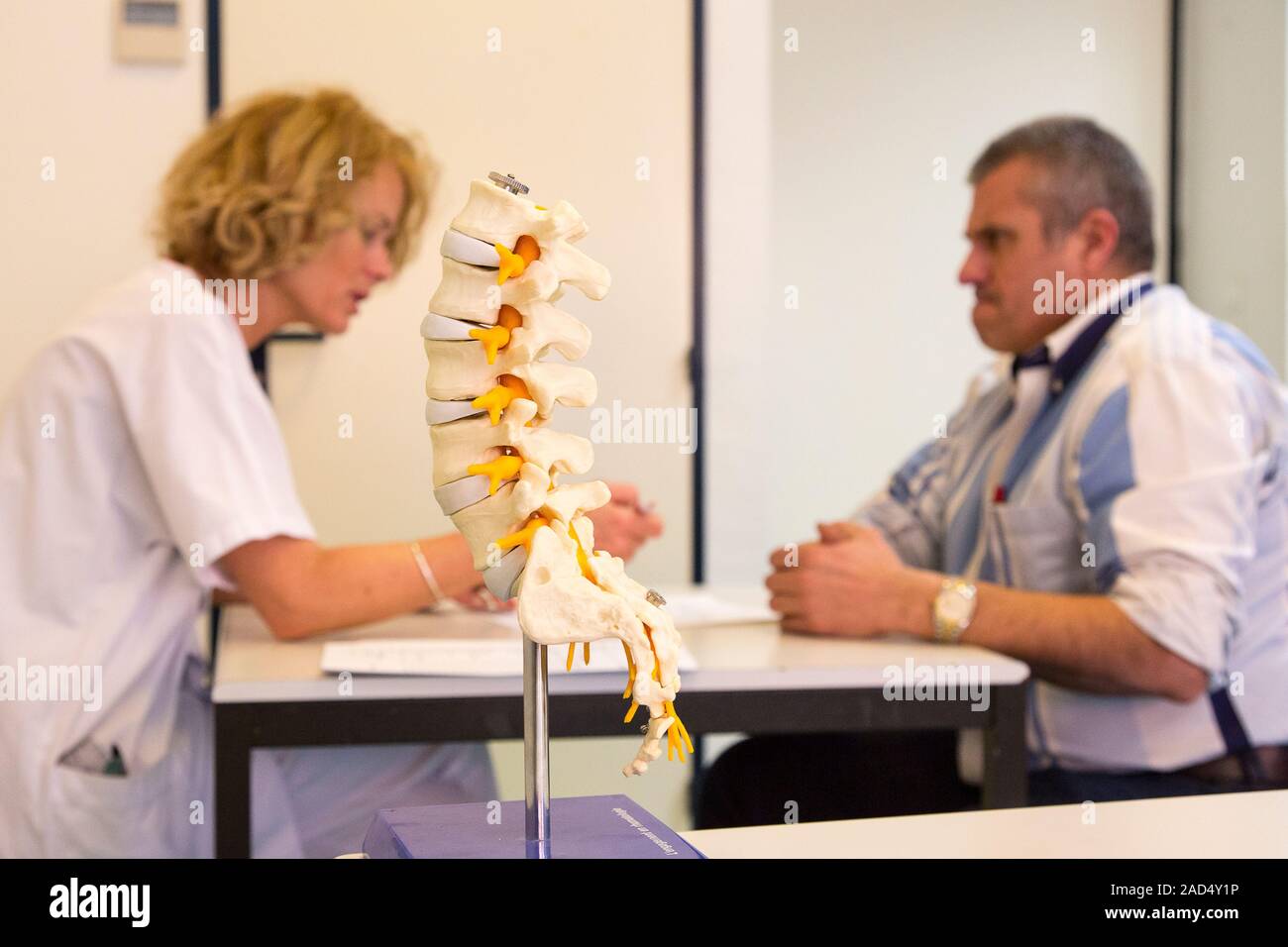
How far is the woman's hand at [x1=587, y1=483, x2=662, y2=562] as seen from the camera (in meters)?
1.78

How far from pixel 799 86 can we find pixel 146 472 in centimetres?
206

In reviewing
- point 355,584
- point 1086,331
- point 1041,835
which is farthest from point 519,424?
point 1086,331

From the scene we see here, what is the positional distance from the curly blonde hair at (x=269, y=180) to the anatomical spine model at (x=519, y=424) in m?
1.19

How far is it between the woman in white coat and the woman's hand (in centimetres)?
20

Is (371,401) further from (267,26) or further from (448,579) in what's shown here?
(448,579)

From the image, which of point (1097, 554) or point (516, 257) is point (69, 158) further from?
point (516, 257)

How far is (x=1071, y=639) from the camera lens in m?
1.64

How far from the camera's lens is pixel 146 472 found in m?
1.61

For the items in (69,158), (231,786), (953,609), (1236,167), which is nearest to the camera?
(231,786)

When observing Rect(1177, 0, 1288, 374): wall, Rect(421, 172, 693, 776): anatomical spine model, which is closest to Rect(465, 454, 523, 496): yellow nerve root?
Rect(421, 172, 693, 776): anatomical spine model

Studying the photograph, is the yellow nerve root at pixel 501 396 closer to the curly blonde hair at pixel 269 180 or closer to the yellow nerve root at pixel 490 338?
the yellow nerve root at pixel 490 338

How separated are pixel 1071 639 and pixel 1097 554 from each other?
0.13 metres

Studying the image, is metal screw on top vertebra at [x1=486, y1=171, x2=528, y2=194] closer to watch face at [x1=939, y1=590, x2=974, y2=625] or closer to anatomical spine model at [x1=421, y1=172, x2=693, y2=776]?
anatomical spine model at [x1=421, y1=172, x2=693, y2=776]

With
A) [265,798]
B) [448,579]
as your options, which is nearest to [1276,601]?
[448,579]
